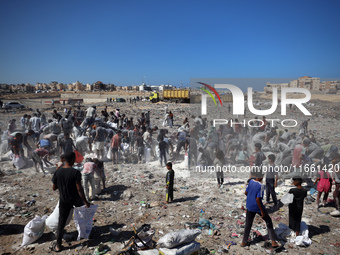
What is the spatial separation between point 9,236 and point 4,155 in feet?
20.7

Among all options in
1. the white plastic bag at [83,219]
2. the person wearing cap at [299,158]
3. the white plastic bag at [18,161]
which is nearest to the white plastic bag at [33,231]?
the white plastic bag at [83,219]

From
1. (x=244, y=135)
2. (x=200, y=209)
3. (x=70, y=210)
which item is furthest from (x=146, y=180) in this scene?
(x=244, y=135)

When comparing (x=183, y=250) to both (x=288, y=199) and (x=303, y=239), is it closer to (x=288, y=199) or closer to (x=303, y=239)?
(x=288, y=199)

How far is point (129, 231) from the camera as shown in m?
4.45

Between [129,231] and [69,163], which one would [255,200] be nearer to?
[129,231]

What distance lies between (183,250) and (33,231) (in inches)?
106

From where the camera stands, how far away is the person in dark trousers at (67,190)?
3.61 metres

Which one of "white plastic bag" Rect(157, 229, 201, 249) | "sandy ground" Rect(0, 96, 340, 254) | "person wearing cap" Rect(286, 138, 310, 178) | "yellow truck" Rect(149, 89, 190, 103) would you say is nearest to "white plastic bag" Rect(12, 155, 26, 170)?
"sandy ground" Rect(0, 96, 340, 254)

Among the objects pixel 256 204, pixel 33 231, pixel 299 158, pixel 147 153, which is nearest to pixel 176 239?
pixel 256 204

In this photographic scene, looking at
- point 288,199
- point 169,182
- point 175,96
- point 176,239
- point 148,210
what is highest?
point 175,96

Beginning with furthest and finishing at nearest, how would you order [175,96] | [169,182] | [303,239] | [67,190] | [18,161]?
[175,96] → [18,161] → [169,182] → [303,239] → [67,190]

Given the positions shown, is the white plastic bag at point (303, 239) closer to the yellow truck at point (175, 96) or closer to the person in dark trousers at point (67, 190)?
the person in dark trousers at point (67, 190)

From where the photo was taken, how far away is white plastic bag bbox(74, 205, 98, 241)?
3822 mm

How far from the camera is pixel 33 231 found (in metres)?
3.98
